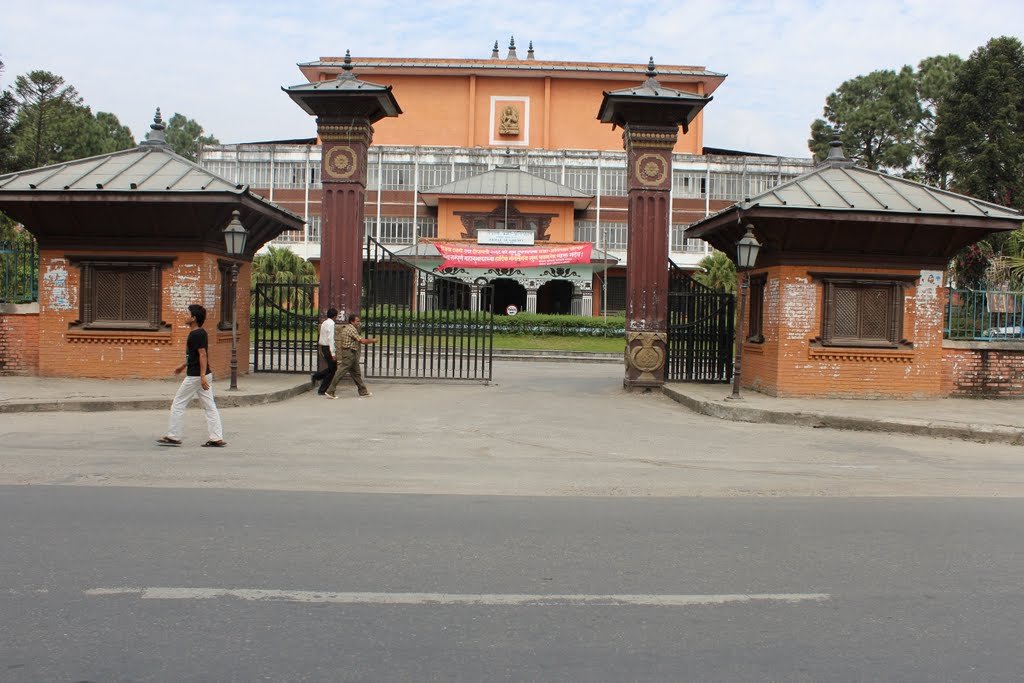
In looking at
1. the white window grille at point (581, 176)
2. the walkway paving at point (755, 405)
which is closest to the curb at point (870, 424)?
the walkway paving at point (755, 405)

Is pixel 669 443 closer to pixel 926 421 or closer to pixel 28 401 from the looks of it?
pixel 926 421

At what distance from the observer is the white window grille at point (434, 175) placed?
51875 millimetres

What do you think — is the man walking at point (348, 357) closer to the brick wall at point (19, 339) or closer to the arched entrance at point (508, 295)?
the brick wall at point (19, 339)

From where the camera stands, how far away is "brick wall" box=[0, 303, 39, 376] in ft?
52.9

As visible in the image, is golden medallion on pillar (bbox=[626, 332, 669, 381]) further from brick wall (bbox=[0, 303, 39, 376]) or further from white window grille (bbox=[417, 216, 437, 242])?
white window grille (bbox=[417, 216, 437, 242])

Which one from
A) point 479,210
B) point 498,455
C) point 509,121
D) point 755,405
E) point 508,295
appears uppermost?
point 509,121

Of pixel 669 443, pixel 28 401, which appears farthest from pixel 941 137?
pixel 28 401

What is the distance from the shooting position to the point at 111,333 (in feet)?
52.1

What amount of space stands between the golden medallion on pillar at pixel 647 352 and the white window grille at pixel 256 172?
4087 cm

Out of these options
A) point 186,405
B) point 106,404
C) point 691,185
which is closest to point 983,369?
point 186,405

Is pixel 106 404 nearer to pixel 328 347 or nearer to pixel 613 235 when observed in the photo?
pixel 328 347

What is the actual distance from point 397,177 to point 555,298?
1216cm

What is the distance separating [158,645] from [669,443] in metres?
8.34

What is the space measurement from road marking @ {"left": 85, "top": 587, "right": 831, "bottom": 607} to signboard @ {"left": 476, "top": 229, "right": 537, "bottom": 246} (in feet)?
124
